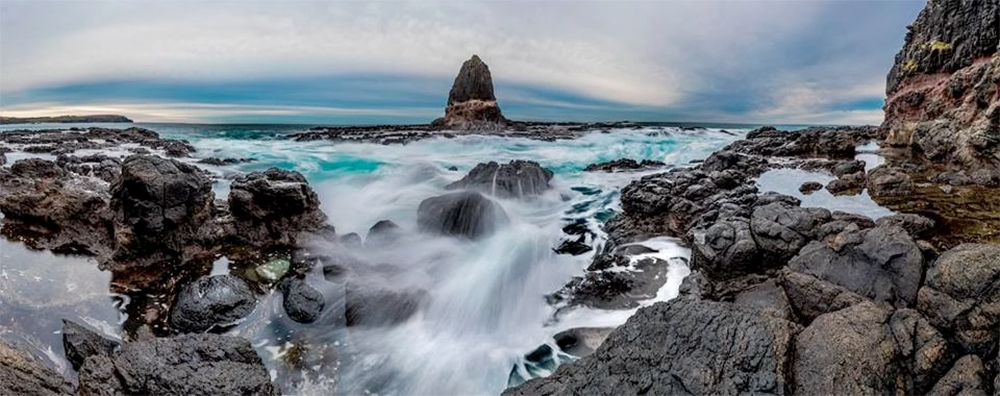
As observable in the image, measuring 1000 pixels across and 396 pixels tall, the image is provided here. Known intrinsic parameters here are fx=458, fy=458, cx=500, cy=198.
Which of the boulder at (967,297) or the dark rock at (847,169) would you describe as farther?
the dark rock at (847,169)

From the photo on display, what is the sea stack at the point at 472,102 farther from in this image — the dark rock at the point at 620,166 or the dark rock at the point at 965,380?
the dark rock at the point at 965,380

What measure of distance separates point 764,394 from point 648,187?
9.56m

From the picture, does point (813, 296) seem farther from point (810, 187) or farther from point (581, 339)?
point (810, 187)

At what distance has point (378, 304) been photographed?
7902 mm

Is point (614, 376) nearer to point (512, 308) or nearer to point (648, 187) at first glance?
point (512, 308)

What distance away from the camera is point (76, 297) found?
6.78 metres

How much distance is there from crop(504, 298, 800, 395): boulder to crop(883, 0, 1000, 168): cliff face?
1565cm

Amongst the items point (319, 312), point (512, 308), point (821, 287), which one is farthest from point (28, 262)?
point (821, 287)

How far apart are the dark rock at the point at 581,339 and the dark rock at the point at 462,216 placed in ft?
15.5

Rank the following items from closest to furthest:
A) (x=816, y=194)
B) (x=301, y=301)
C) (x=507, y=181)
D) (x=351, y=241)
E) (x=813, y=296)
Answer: (x=813, y=296) < (x=301, y=301) < (x=351, y=241) < (x=816, y=194) < (x=507, y=181)

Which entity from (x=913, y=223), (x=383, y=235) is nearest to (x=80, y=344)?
(x=383, y=235)

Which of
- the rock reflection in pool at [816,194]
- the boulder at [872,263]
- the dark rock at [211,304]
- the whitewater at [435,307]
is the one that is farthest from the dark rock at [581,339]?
the rock reflection in pool at [816,194]

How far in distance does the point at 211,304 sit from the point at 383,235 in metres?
4.37

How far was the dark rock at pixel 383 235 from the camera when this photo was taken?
34.5ft
